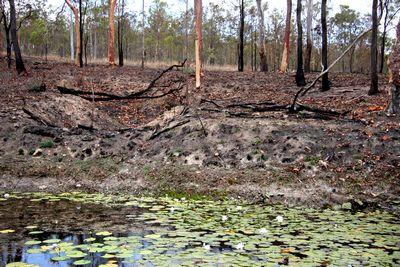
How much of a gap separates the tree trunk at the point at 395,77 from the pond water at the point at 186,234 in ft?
17.1

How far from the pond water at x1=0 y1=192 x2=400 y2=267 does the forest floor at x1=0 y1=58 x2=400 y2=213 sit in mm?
1176

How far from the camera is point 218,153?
10.8 meters

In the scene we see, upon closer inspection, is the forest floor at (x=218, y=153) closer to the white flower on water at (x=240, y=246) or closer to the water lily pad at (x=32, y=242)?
the white flower on water at (x=240, y=246)

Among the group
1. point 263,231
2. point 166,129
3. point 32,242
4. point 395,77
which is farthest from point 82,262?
point 395,77

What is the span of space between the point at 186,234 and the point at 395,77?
334 inches

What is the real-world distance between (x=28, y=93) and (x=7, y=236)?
441 inches

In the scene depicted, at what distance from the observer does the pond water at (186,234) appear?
4.83 metres

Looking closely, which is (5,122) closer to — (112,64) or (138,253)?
(138,253)

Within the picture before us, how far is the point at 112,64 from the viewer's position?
29.1m

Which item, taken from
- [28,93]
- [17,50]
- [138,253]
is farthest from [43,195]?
[17,50]

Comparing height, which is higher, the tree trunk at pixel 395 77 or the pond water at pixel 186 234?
the tree trunk at pixel 395 77

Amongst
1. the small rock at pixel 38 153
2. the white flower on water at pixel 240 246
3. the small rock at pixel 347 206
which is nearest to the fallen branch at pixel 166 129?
the small rock at pixel 38 153

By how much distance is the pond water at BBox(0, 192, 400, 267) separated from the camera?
483 centimetres

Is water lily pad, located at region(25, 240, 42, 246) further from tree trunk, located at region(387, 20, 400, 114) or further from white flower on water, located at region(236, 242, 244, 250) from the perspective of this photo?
tree trunk, located at region(387, 20, 400, 114)
